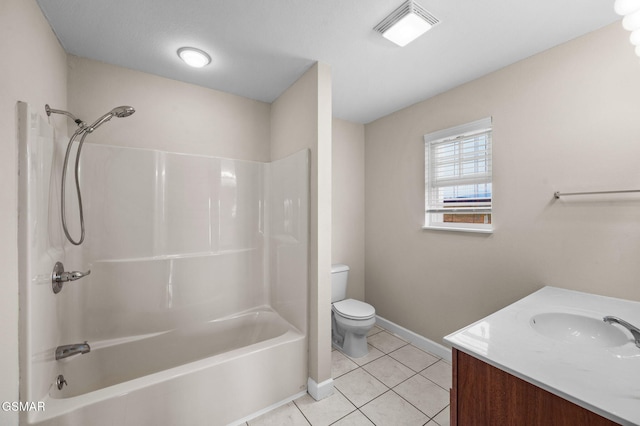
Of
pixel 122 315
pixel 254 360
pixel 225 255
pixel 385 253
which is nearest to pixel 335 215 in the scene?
pixel 385 253

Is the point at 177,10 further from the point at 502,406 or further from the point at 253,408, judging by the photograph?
the point at 253,408

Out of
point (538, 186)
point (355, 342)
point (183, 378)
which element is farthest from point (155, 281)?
point (538, 186)

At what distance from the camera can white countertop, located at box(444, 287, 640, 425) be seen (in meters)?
0.67

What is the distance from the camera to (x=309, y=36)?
5.00 ft

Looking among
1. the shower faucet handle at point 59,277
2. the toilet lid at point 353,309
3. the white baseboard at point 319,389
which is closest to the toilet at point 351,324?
the toilet lid at point 353,309

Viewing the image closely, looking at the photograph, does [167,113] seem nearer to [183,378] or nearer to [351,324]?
[183,378]

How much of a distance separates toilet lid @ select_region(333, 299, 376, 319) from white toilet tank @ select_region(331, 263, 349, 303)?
4.1 inches

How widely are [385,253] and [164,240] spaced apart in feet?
7.19

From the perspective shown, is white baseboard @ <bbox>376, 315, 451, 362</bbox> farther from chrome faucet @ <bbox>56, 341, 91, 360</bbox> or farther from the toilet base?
chrome faucet @ <bbox>56, 341, 91, 360</bbox>

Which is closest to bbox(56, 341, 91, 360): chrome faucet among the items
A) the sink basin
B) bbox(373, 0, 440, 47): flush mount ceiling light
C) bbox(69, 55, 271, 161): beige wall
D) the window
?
bbox(69, 55, 271, 161): beige wall

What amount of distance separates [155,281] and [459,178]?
2.71 meters

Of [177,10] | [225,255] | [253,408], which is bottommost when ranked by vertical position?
[253,408]

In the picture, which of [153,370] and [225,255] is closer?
[153,370]

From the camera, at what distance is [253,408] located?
1590 millimetres
